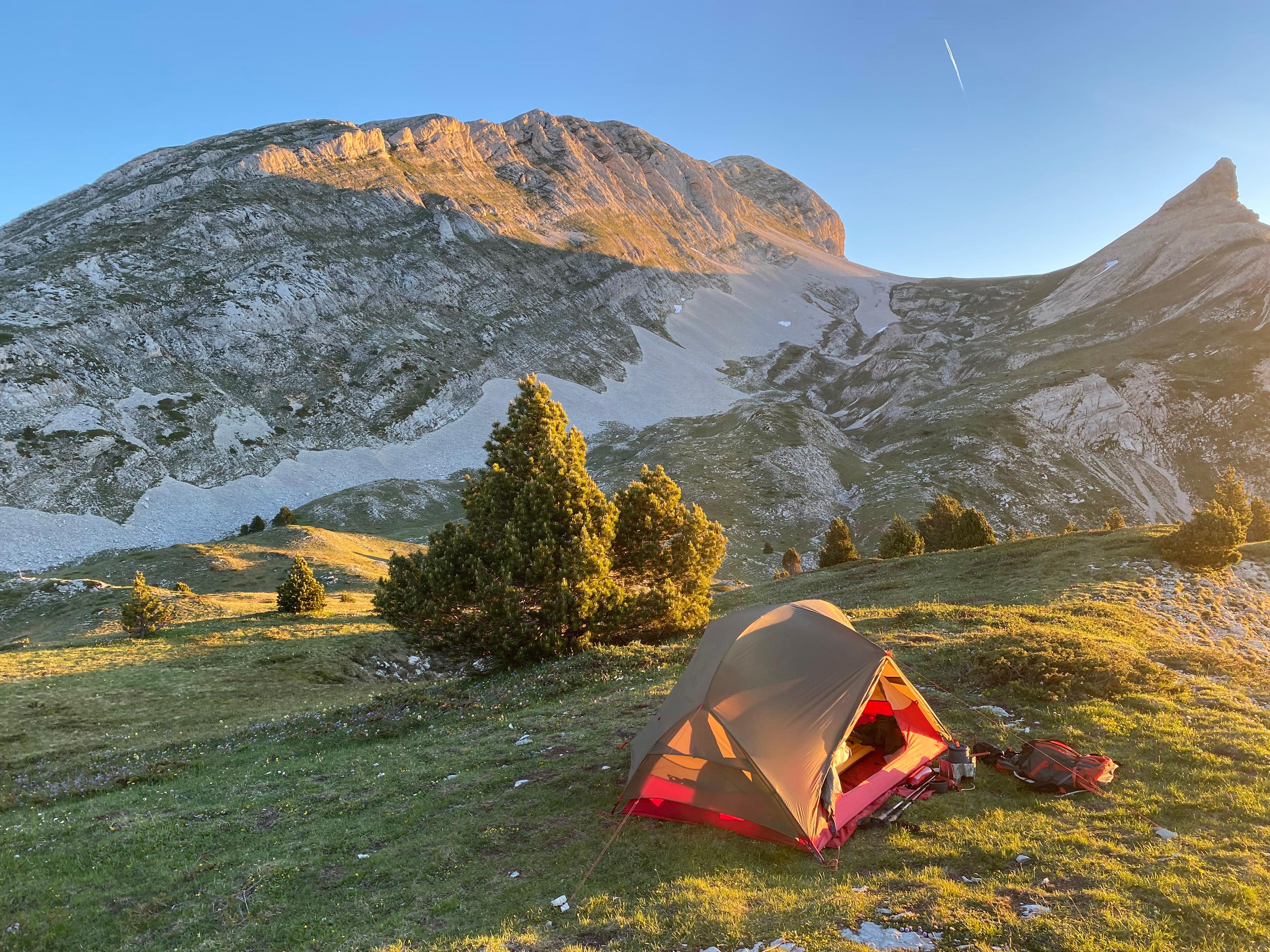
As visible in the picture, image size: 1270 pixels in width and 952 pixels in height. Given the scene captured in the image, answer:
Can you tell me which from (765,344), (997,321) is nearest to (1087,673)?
(765,344)

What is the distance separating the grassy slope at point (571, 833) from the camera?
7.20 meters

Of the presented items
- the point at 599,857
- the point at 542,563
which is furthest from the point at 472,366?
the point at 599,857

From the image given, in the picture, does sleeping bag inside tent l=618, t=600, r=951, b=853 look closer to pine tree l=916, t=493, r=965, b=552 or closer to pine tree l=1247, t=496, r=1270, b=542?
pine tree l=1247, t=496, r=1270, b=542

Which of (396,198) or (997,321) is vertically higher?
(396,198)

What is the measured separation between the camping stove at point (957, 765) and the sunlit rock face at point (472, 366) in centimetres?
4666

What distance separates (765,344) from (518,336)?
2819 inches

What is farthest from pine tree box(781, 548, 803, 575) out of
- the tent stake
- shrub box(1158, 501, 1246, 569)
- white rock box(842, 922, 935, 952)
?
white rock box(842, 922, 935, 952)

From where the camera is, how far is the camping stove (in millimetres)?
10391

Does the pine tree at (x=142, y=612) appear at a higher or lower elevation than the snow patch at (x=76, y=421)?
lower

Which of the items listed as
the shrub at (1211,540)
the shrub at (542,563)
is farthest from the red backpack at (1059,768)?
the shrub at (1211,540)

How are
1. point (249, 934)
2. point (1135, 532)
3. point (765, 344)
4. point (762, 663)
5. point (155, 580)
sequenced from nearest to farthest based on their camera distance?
point (249, 934), point (762, 663), point (1135, 532), point (155, 580), point (765, 344)

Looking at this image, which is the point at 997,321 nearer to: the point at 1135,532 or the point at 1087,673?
the point at 1135,532

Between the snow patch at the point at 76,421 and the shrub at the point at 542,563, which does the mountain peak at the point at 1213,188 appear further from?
the snow patch at the point at 76,421

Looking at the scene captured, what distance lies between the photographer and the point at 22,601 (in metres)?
35.7
